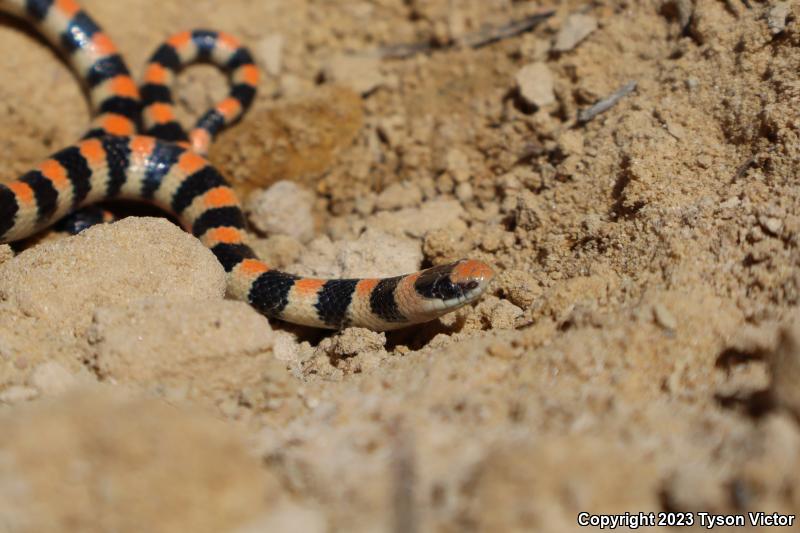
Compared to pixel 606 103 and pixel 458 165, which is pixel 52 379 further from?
pixel 606 103

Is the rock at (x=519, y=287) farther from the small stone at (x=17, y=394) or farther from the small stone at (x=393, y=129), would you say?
the small stone at (x=17, y=394)

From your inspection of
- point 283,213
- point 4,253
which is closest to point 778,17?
point 283,213

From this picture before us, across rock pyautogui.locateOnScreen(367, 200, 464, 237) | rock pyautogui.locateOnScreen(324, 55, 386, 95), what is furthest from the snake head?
rock pyautogui.locateOnScreen(324, 55, 386, 95)

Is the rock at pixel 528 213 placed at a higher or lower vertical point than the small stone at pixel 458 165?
lower

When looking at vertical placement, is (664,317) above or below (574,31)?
below

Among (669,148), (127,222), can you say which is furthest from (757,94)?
(127,222)

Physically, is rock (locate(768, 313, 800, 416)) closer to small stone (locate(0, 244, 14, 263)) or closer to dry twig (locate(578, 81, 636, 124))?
dry twig (locate(578, 81, 636, 124))

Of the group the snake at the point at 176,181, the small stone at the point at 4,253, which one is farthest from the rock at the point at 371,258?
the small stone at the point at 4,253
